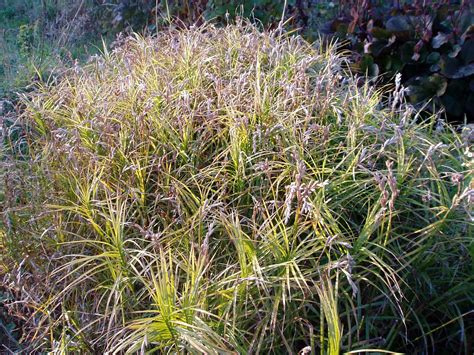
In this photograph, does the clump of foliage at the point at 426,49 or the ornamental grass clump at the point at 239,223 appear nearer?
the ornamental grass clump at the point at 239,223

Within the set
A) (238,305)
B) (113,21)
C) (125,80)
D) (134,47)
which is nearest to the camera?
(238,305)

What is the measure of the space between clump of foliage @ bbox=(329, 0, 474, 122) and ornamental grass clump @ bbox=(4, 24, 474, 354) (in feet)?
2.98

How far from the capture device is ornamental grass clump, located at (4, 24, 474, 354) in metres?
2.17

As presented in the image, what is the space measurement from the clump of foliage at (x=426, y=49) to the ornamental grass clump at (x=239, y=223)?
91 cm

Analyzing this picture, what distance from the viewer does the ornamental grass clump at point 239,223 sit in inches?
85.4

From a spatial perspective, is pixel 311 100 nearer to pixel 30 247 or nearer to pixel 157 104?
pixel 157 104

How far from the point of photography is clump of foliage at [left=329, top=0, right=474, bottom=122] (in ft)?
13.6

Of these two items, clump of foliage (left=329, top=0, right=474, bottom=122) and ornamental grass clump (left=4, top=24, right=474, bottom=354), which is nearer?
ornamental grass clump (left=4, top=24, right=474, bottom=354)

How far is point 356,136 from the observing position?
2.93 metres

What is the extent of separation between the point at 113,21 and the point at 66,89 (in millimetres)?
3812

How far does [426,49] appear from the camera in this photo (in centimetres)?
431

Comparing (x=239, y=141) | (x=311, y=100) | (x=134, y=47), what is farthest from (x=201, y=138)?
(x=134, y=47)

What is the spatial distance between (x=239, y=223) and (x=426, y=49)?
263 centimetres

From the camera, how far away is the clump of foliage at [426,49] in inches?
164
